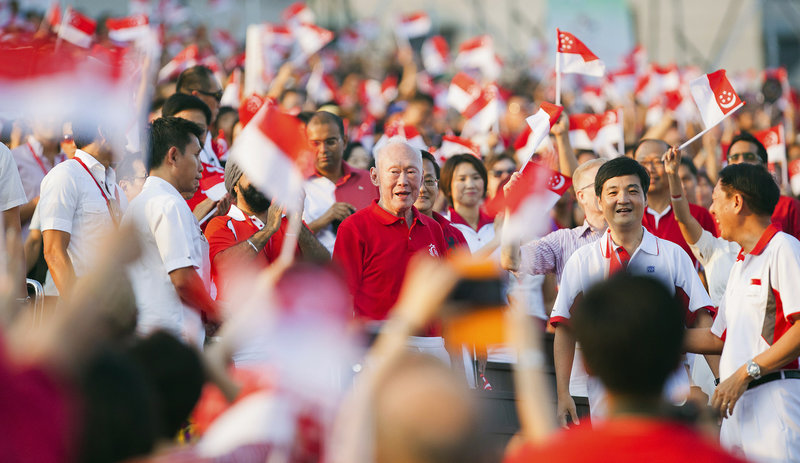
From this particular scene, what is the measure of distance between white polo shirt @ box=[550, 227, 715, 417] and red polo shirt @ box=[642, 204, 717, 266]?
4.71 feet

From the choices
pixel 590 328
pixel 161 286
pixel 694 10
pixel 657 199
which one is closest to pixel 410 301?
pixel 590 328

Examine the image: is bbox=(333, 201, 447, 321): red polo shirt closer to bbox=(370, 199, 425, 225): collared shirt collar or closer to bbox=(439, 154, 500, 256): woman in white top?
bbox=(370, 199, 425, 225): collared shirt collar

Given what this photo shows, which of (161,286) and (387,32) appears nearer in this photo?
(161,286)

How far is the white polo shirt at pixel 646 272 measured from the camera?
5.25 m

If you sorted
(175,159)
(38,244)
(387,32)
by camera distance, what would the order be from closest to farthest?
(175,159)
(38,244)
(387,32)

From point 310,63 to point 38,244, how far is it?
1123 centimetres

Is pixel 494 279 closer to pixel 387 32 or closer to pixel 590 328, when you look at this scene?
pixel 590 328

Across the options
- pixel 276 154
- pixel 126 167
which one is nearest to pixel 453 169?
pixel 126 167

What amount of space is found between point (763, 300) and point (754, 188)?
564 millimetres

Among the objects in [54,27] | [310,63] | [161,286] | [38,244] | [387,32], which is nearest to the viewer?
[161,286]

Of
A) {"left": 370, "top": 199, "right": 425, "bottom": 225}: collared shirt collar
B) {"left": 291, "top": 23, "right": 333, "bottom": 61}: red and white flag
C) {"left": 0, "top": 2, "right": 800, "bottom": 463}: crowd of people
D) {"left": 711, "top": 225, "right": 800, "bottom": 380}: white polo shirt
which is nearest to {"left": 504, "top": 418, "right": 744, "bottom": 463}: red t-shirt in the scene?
{"left": 0, "top": 2, "right": 800, "bottom": 463}: crowd of people

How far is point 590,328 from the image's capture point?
2.41 metres

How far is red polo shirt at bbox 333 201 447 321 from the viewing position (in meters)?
5.52

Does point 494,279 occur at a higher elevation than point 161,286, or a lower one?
higher
